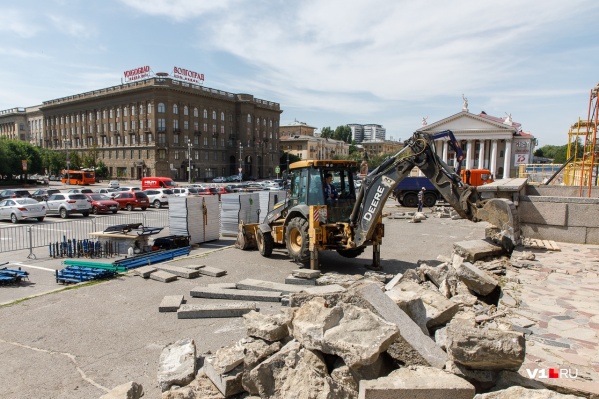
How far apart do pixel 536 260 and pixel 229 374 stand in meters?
7.83

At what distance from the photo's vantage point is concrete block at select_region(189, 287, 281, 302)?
27.0ft

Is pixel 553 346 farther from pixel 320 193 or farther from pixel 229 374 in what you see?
pixel 320 193

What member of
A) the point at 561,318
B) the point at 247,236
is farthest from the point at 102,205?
the point at 561,318

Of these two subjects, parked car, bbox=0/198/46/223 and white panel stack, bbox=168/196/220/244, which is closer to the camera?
white panel stack, bbox=168/196/220/244

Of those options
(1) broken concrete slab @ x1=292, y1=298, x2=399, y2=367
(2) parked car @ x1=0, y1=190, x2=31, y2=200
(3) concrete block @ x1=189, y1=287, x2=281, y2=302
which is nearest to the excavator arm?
(3) concrete block @ x1=189, y1=287, x2=281, y2=302

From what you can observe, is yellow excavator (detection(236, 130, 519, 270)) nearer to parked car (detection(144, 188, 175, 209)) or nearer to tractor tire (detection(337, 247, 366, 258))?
tractor tire (detection(337, 247, 366, 258))

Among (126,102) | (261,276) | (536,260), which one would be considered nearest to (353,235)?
(261,276)

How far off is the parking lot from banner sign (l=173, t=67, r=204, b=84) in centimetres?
7375

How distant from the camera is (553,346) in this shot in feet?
16.2

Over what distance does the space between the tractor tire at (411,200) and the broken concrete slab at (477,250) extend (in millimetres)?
21534

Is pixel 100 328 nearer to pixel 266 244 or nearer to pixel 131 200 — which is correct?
pixel 266 244

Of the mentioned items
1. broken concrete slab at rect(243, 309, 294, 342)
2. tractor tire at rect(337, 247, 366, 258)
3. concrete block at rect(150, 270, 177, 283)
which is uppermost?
broken concrete slab at rect(243, 309, 294, 342)

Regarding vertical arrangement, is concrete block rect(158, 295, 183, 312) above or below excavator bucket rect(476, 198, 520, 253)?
below

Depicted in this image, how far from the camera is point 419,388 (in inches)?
138
